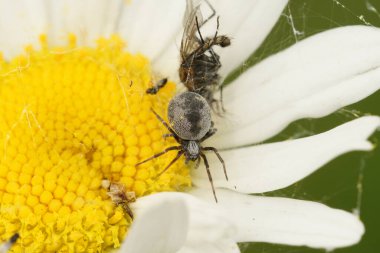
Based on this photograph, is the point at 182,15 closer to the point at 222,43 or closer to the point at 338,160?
the point at 222,43

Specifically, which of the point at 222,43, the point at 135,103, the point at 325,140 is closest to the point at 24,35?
the point at 135,103

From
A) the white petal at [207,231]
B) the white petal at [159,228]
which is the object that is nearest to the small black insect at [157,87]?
the white petal at [207,231]

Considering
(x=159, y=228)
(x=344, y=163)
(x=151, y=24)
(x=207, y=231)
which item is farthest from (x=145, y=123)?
(x=344, y=163)

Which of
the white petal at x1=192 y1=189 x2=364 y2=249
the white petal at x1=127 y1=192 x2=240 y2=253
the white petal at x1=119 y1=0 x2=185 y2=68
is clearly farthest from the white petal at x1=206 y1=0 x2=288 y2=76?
the white petal at x1=127 y1=192 x2=240 y2=253

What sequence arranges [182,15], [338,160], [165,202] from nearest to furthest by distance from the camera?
[165,202], [182,15], [338,160]

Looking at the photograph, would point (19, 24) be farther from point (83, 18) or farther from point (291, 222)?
point (291, 222)

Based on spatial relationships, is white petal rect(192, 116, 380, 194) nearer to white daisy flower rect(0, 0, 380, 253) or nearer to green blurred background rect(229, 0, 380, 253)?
white daisy flower rect(0, 0, 380, 253)

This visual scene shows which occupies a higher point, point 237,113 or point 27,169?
point 27,169
